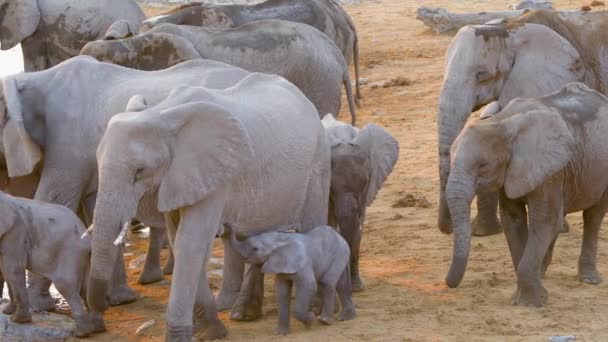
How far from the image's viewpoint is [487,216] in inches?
385

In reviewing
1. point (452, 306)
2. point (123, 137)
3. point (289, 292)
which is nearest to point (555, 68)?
point (452, 306)

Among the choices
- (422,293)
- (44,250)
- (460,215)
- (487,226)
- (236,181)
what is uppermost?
(236,181)

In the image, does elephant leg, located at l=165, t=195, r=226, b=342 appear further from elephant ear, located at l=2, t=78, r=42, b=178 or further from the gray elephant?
the gray elephant

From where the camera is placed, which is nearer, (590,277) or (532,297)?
(532,297)

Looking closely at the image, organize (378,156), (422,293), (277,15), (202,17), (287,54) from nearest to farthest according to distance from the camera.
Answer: (422,293) < (378,156) < (287,54) < (202,17) < (277,15)

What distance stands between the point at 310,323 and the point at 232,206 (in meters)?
0.79

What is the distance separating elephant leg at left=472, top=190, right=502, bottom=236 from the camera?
32.1 ft

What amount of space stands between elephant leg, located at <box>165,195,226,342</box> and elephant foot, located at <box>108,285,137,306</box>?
1.48m

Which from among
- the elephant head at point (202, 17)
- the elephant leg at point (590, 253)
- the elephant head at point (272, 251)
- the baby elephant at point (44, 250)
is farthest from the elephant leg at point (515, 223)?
the elephant head at point (202, 17)

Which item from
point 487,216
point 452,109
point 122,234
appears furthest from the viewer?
point 487,216

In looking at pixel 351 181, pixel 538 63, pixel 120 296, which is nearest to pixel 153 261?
pixel 120 296

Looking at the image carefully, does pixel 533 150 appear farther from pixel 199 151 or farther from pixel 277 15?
pixel 277 15

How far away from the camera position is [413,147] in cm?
1302

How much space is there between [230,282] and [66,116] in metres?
1.34
